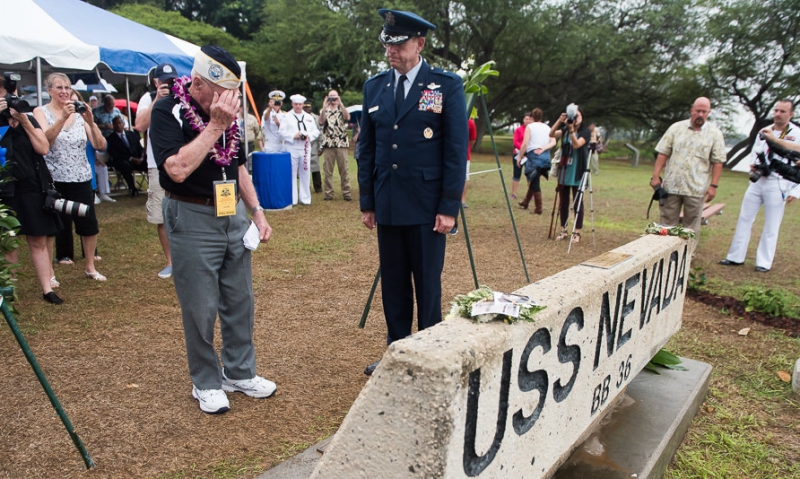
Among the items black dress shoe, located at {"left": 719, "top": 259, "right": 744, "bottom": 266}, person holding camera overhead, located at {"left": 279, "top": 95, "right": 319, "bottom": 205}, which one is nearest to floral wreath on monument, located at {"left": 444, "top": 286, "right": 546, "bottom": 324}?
black dress shoe, located at {"left": 719, "top": 259, "right": 744, "bottom": 266}

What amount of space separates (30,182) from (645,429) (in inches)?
191

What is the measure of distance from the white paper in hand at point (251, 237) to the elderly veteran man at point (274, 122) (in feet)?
23.4

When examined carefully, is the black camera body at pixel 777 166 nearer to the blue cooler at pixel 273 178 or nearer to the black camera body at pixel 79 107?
the blue cooler at pixel 273 178

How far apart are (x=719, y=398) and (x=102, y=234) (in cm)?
726

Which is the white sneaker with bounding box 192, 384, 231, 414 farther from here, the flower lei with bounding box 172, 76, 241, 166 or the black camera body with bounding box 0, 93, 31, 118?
the black camera body with bounding box 0, 93, 31, 118

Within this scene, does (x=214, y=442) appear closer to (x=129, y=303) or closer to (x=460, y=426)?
(x=460, y=426)

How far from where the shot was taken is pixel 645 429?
280cm

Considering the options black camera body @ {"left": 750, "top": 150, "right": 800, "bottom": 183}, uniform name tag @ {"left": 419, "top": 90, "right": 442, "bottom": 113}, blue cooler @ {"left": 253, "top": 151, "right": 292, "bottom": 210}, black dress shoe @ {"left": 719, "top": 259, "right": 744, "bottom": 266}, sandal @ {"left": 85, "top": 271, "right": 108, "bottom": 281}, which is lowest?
sandal @ {"left": 85, "top": 271, "right": 108, "bottom": 281}

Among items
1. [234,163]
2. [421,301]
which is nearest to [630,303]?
[421,301]

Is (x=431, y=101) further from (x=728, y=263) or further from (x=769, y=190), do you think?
(x=728, y=263)

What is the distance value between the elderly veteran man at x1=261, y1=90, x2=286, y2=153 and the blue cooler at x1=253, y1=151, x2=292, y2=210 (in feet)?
2.72

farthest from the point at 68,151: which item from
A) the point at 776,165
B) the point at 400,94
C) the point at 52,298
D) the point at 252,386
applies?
the point at 776,165

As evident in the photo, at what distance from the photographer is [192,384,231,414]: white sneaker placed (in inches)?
118

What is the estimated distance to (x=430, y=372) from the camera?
127cm
